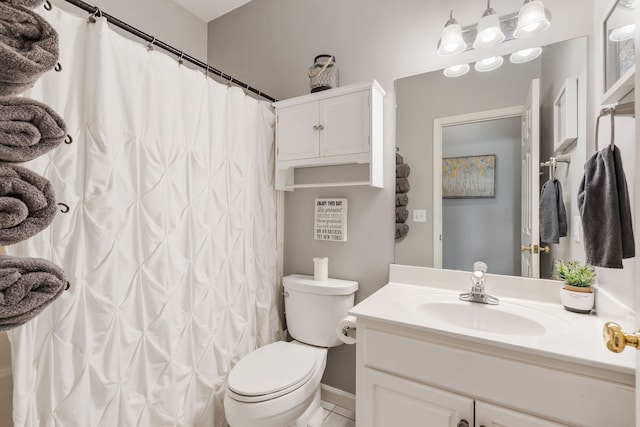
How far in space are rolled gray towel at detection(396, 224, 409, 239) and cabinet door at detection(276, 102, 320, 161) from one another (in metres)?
0.61

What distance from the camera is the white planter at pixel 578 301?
109 cm

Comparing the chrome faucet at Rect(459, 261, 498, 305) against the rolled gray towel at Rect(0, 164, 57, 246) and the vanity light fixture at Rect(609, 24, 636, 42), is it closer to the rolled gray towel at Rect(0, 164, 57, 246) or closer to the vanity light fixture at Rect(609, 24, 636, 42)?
the vanity light fixture at Rect(609, 24, 636, 42)

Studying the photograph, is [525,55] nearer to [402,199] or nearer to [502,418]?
[402,199]

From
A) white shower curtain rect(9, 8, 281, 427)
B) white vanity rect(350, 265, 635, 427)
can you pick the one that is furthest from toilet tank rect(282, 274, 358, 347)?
white vanity rect(350, 265, 635, 427)

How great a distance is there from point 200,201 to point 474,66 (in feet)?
4.87

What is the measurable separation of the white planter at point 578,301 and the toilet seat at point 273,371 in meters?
1.10

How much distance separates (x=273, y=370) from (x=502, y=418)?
91 cm

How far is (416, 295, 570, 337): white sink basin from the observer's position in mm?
1052

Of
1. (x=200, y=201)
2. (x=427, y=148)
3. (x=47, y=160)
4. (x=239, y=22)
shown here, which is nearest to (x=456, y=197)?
(x=427, y=148)

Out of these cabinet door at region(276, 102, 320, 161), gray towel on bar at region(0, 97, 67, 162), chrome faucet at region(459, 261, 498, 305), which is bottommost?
chrome faucet at region(459, 261, 498, 305)

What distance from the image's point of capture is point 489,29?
51.1 inches

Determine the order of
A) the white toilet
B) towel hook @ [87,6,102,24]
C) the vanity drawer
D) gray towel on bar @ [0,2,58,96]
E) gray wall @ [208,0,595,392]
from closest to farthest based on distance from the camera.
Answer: gray towel on bar @ [0,2,58,96] < the vanity drawer < towel hook @ [87,6,102,24] < the white toilet < gray wall @ [208,0,595,392]

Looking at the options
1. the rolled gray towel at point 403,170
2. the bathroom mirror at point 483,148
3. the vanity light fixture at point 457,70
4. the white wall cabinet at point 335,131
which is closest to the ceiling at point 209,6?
the white wall cabinet at point 335,131

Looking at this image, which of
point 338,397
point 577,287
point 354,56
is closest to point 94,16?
point 354,56
